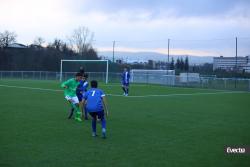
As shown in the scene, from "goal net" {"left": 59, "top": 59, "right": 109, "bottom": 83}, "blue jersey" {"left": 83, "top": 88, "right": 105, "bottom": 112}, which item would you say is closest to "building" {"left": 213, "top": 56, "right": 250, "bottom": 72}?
"goal net" {"left": 59, "top": 59, "right": 109, "bottom": 83}

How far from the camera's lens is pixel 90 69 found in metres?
53.9

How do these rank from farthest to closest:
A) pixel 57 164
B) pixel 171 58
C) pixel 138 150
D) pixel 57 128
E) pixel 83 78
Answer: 1. pixel 171 58
2. pixel 83 78
3. pixel 57 128
4. pixel 138 150
5. pixel 57 164

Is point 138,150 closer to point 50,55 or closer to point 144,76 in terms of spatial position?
point 144,76

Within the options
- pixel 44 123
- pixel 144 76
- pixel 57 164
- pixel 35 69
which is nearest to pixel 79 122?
pixel 44 123

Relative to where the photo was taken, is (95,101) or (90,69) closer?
(95,101)

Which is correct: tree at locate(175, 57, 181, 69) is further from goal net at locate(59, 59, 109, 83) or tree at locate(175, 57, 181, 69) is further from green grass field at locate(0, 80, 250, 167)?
green grass field at locate(0, 80, 250, 167)

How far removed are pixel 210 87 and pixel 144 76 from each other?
9.67m

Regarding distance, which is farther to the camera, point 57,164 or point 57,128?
point 57,128

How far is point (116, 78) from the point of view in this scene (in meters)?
49.3

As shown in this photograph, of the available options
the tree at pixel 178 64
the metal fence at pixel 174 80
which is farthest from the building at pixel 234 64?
the tree at pixel 178 64

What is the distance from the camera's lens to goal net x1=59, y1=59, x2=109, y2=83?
50.9m

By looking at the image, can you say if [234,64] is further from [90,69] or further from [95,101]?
[95,101]

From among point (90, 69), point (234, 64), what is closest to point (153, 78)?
point (234, 64)

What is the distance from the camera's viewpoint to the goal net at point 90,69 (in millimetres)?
50906
